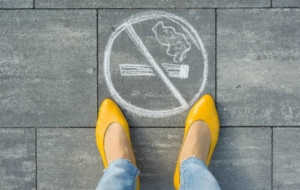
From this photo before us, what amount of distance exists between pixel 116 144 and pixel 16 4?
3.98 ft

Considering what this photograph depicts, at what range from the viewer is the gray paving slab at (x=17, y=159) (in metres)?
2.45

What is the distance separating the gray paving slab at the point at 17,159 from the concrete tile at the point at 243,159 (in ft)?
4.32

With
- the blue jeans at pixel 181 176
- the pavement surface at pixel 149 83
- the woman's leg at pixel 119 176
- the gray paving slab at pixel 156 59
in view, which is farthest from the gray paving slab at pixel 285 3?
the woman's leg at pixel 119 176

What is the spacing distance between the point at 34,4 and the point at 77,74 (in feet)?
1.89

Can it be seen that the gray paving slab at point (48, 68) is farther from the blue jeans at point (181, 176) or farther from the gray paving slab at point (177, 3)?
the blue jeans at point (181, 176)

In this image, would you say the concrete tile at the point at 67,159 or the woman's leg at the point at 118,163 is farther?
the concrete tile at the point at 67,159

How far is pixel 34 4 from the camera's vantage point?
2.38 m

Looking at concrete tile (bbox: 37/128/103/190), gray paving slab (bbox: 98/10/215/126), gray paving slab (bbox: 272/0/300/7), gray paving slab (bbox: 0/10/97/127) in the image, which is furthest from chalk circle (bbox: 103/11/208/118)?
gray paving slab (bbox: 272/0/300/7)

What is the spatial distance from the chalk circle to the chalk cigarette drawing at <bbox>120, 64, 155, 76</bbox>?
108 mm

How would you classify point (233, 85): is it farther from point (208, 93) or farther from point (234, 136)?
point (234, 136)

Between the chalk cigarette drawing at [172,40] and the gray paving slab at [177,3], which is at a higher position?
the gray paving slab at [177,3]

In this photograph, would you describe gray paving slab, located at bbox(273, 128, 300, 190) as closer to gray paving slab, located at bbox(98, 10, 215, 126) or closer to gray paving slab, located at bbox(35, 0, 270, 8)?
gray paving slab, located at bbox(98, 10, 215, 126)

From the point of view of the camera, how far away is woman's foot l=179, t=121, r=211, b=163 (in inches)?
93.0

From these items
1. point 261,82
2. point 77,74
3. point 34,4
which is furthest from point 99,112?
point 261,82
